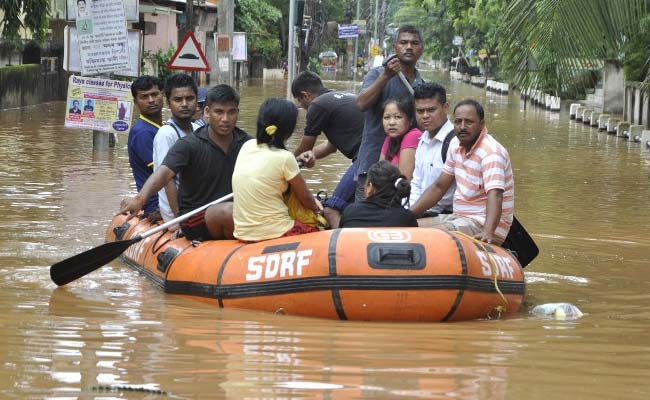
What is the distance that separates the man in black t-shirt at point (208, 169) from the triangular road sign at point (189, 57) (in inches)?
496

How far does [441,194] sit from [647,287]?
6.32 feet

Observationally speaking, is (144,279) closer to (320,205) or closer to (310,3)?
(320,205)

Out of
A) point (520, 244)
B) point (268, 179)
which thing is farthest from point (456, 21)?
point (268, 179)

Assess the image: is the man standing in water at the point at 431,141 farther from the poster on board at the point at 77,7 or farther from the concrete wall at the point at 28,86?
the concrete wall at the point at 28,86

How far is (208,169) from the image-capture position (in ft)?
30.9

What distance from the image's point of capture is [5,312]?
8000 millimetres

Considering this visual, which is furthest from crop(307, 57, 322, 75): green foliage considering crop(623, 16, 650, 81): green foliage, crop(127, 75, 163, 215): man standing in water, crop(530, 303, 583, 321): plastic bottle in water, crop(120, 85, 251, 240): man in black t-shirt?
crop(530, 303, 583, 321): plastic bottle in water

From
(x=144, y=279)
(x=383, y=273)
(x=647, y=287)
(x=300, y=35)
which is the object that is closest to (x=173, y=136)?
(x=144, y=279)

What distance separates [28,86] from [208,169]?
27.3 meters

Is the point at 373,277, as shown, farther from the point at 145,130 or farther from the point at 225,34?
the point at 225,34

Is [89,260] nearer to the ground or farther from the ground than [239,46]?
nearer to the ground

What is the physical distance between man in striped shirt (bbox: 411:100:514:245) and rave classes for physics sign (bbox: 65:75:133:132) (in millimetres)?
11910

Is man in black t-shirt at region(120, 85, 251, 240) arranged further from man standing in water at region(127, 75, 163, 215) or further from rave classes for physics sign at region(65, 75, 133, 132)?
rave classes for physics sign at region(65, 75, 133, 132)

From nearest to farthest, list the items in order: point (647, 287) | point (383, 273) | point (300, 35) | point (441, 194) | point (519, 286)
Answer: point (383, 273)
point (519, 286)
point (441, 194)
point (647, 287)
point (300, 35)
